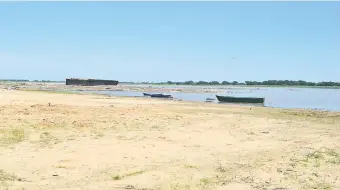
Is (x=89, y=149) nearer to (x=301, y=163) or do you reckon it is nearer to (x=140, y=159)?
(x=140, y=159)

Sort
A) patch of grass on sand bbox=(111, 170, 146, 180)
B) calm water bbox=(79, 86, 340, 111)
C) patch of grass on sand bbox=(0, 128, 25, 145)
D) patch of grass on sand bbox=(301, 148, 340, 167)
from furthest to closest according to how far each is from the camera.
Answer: calm water bbox=(79, 86, 340, 111) < patch of grass on sand bbox=(0, 128, 25, 145) < patch of grass on sand bbox=(301, 148, 340, 167) < patch of grass on sand bbox=(111, 170, 146, 180)

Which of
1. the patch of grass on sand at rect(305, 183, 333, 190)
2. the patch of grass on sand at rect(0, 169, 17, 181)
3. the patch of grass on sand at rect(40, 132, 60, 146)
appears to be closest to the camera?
the patch of grass on sand at rect(305, 183, 333, 190)

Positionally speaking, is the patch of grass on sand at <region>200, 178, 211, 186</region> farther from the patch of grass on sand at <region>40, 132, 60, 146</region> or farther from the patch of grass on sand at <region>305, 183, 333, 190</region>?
the patch of grass on sand at <region>40, 132, 60, 146</region>

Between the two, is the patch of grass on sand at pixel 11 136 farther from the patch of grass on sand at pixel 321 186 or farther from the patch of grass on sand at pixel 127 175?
the patch of grass on sand at pixel 321 186

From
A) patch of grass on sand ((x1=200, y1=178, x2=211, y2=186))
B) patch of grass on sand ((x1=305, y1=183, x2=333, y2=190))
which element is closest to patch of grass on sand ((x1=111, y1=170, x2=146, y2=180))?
patch of grass on sand ((x1=200, y1=178, x2=211, y2=186))

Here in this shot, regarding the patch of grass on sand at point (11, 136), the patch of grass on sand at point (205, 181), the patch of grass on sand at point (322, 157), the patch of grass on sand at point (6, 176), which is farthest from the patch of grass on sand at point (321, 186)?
the patch of grass on sand at point (11, 136)

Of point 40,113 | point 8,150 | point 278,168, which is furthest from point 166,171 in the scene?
point 40,113

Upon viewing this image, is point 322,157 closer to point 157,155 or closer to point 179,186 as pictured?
point 157,155

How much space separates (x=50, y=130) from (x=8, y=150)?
12.4ft

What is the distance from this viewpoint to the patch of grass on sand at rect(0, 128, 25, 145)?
13.3 m

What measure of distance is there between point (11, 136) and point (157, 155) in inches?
205

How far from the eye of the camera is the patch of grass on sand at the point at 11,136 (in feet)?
43.8

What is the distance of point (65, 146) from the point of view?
13.1 meters

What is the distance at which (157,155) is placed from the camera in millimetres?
12430
